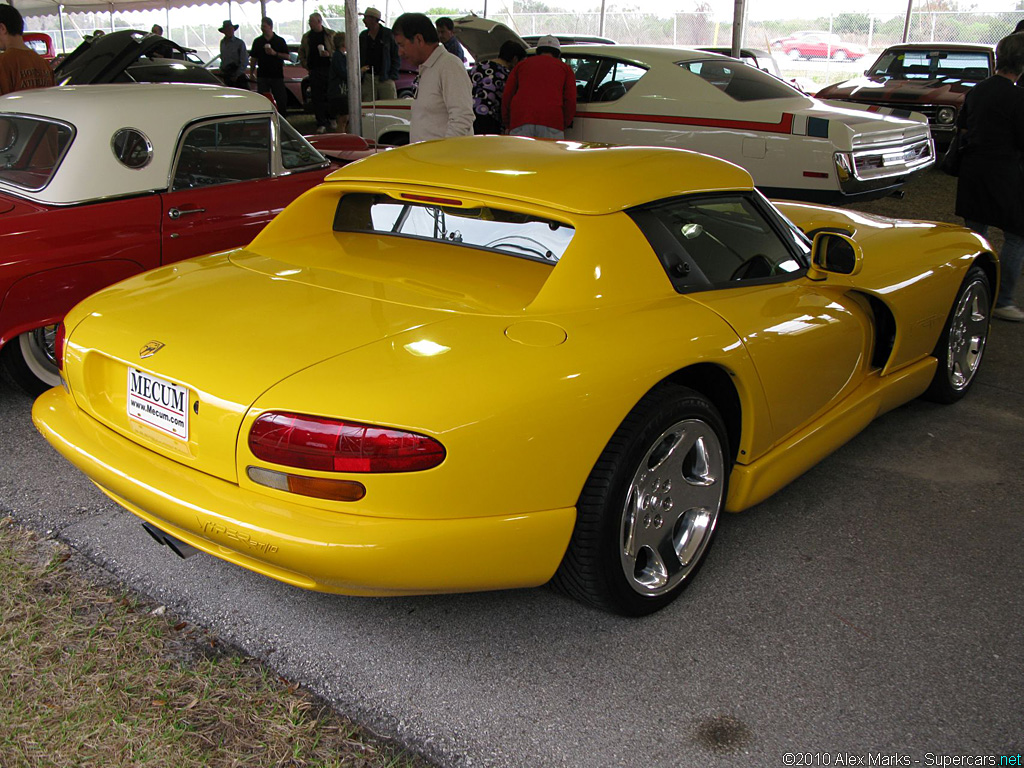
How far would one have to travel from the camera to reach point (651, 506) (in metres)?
2.49

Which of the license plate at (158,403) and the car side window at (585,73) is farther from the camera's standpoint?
the car side window at (585,73)

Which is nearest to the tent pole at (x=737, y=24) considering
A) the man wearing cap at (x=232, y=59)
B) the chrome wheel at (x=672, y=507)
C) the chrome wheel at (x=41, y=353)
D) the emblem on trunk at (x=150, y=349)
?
the chrome wheel at (x=41, y=353)

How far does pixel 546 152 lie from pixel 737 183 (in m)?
0.67

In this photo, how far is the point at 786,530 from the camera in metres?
3.07

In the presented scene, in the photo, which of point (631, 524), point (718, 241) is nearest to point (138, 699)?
point (631, 524)

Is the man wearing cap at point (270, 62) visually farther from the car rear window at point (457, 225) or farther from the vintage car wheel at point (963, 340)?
the vintage car wheel at point (963, 340)

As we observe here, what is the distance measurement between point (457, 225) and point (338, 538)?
1.41 m

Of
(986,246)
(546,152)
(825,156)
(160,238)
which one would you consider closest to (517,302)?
(546,152)

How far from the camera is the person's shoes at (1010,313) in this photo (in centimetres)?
563

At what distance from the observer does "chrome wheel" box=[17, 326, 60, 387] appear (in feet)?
13.1

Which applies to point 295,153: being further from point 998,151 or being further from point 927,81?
point 927,81

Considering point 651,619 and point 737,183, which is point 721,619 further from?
point 737,183

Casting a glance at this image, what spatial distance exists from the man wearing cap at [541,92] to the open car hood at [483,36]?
0.85m

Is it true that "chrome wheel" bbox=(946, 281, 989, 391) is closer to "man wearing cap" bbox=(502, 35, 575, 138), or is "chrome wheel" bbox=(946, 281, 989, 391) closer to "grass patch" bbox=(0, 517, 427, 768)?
"grass patch" bbox=(0, 517, 427, 768)
